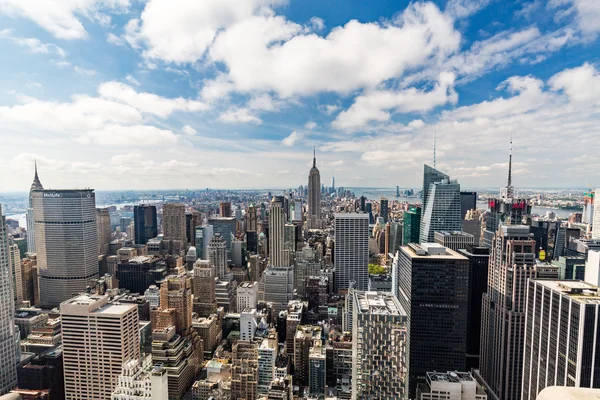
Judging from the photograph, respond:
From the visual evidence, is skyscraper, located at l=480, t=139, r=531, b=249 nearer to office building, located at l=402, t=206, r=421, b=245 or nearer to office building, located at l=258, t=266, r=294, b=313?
office building, located at l=402, t=206, r=421, b=245

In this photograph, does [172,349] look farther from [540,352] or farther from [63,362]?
[540,352]

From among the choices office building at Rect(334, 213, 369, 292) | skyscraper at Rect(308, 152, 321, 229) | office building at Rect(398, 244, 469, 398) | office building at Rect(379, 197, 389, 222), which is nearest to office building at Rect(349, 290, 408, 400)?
office building at Rect(398, 244, 469, 398)

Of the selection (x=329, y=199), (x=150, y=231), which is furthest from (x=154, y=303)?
(x=329, y=199)

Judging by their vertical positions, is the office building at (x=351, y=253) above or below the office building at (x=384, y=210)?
below

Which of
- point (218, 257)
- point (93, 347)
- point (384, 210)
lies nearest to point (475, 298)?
point (93, 347)

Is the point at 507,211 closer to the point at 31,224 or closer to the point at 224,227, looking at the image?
the point at 224,227

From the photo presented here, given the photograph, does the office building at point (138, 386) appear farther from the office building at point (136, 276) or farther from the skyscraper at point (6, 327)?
the office building at point (136, 276)

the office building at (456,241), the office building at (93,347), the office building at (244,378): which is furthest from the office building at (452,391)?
the office building at (456,241)
